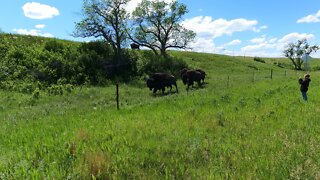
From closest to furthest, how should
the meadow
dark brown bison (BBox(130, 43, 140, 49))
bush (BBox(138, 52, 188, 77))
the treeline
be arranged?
1. the meadow
2. the treeline
3. bush (BBox(138, 52, 188, 77))
4. dark brown bison (BBox(130, 43, 140, 49))

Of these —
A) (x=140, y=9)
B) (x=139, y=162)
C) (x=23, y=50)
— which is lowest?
(x=139, y=162)

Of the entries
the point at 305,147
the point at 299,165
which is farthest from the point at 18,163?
the point at 305,147

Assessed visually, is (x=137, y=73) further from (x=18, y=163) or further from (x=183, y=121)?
(x=18, y=163)

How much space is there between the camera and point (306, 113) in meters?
13.2

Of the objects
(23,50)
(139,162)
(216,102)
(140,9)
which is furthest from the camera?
(140,9)

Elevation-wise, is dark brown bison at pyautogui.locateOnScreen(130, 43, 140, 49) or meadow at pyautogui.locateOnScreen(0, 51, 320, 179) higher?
dark brown bison at pyautogui.locateOnScreen(130, 43, 140, 49)

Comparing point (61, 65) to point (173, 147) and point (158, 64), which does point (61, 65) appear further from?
point (173, 147)

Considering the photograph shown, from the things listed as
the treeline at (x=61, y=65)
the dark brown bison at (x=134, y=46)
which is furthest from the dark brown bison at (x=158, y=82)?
the dark brown bison at (x=134, y=46)

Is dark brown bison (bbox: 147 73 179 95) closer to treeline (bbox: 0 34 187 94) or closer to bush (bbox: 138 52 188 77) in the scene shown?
treeline (bbox: 0 34 187 94)

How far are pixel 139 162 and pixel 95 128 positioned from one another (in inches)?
142

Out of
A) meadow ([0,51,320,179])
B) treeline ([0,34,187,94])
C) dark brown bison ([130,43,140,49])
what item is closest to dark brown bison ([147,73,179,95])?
treeline ([0,34,187,94])

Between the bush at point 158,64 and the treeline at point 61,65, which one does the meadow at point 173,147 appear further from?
the bush at point 158,64

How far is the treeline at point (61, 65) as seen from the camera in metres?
32.7

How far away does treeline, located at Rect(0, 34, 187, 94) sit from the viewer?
1287 inches
